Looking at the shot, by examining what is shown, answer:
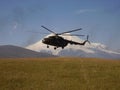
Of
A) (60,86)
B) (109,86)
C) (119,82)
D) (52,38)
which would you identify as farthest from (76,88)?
(52,38)

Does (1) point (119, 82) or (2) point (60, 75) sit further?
(2) point (60, 75)

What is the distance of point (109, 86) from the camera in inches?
1093

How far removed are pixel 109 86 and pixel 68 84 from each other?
4.07m

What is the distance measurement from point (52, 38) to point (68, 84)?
40.4m

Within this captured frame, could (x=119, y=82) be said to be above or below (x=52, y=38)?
below

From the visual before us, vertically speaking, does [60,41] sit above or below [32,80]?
above

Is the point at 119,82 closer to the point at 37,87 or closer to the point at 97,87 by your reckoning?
the point at 97,87

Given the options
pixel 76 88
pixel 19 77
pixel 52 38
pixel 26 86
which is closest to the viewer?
pixel 76 88

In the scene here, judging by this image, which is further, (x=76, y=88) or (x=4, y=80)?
(x=4, y=80)

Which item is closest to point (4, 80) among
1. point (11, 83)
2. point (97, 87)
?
point (11, 83)

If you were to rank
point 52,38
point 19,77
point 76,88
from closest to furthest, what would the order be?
point 76,88 < point 19,77 < point 52,38

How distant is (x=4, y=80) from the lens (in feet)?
103

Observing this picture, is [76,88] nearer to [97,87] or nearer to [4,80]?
[97,87]

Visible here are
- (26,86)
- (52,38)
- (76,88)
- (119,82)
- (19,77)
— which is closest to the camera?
(76,88)
